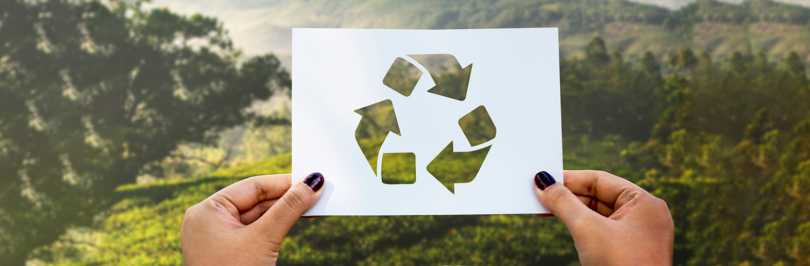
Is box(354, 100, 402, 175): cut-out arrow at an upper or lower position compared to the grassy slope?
upper

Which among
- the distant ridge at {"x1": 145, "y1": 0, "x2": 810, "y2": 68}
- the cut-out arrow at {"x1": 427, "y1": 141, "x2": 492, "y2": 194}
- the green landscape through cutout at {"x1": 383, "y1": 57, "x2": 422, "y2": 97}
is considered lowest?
the cut-out arrow at {"x1": 427, "y1": 141, "x2": 492, "y2": 194}

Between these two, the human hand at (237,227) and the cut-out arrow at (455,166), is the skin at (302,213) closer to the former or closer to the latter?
Result: the human hand at (237,227)

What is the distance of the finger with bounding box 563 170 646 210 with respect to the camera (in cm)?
117

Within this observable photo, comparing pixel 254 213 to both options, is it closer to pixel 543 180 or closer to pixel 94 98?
pixel 543 180

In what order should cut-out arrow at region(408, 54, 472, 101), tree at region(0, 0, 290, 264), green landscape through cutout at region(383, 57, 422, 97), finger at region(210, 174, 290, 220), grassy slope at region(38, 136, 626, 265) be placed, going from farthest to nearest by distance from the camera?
1. cut-out arrow at region(408, 54, 472, 101)
2. green landscape through cutout at region(383, 57, 422, 97)
3. tree at region(0, 0, 290, 264)
4. grassy slope at region(38, 136, 626, 265)
5. finger at region(210, 174, 290, 220)

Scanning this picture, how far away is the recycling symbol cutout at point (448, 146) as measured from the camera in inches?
163

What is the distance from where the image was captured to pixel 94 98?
4430 mm

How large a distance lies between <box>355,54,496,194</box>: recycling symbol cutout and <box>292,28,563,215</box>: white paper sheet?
2.69 m

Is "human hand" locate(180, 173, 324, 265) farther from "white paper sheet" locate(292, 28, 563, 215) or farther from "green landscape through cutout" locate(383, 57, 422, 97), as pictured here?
"green landscape through cutout" locate(383, 57, 422, 97)

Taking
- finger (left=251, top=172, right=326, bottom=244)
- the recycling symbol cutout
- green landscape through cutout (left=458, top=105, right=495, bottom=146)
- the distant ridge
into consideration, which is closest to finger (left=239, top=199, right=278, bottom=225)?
finger (left=251, top=172, right=326, bottom=244)

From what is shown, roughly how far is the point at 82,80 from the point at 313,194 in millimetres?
4655

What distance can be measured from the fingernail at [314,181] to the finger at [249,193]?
0.09 m

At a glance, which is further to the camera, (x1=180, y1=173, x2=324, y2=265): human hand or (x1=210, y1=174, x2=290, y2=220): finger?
(x1=210, y1=174, x2=290, y2=220): finger

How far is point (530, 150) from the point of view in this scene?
50.3 inches
